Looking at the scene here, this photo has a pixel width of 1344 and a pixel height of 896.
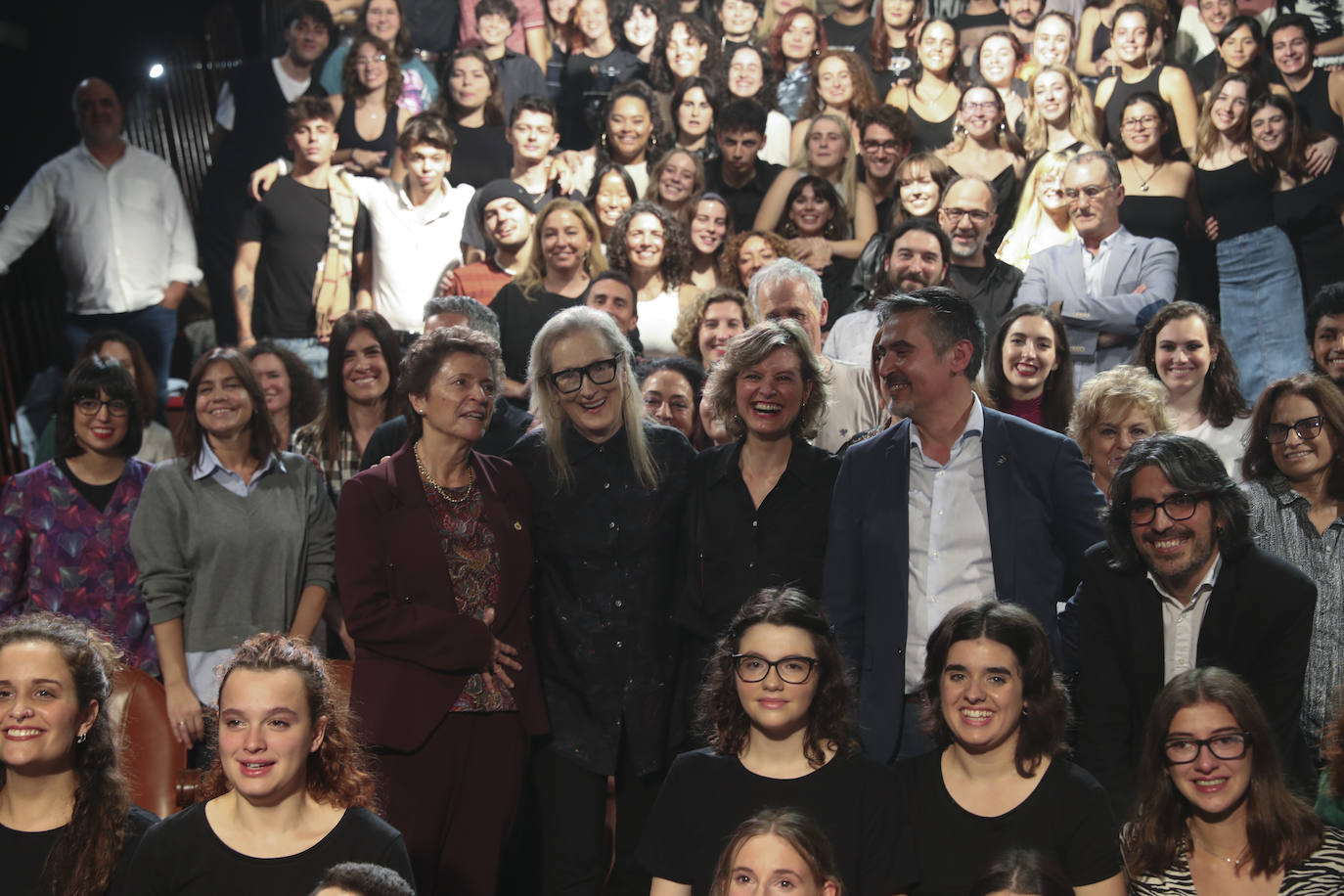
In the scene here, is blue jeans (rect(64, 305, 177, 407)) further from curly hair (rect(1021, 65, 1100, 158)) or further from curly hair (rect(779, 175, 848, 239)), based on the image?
curly hair (rect(1021, 65, 1100, 158))

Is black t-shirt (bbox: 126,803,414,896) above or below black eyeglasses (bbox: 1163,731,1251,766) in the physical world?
below

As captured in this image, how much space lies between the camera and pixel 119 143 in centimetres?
610

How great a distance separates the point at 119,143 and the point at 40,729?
4045mm

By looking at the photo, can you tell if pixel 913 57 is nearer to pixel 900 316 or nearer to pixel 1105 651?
pixel 900 316

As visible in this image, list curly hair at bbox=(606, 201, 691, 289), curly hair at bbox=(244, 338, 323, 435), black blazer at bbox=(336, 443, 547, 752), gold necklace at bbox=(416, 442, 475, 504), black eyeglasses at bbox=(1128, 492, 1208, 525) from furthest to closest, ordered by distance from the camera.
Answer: curly hair at bbox=(606, 201, 691, 289) < curly hair at bbox=(244, 338, 323, 435) < gold necklace at bbox=(416, 442, 475, 504) < black blazer at bbox=(336, 443, 547, 752) < black eyeglasses at bbox=(1128, 492, 1208, 525)

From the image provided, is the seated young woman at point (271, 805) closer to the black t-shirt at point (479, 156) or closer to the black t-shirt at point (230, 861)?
the black t-shirt at point (230, 861)

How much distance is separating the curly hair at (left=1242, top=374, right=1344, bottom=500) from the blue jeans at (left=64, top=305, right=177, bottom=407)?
4.27 meters

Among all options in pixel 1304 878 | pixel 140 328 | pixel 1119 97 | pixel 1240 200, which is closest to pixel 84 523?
pixel 140 328

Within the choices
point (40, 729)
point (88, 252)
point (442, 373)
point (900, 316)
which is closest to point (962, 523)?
point (900, 316)

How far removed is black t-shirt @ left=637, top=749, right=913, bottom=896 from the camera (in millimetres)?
2658

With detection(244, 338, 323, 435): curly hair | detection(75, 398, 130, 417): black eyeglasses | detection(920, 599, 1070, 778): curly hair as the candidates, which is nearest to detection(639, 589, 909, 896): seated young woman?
detection(920, 599, 1070, 778): curly hair

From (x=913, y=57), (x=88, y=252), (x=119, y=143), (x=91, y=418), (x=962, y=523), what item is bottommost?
(x=962, y=523)

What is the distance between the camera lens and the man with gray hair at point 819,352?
393 cm

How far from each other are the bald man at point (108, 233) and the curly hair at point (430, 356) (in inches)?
118
